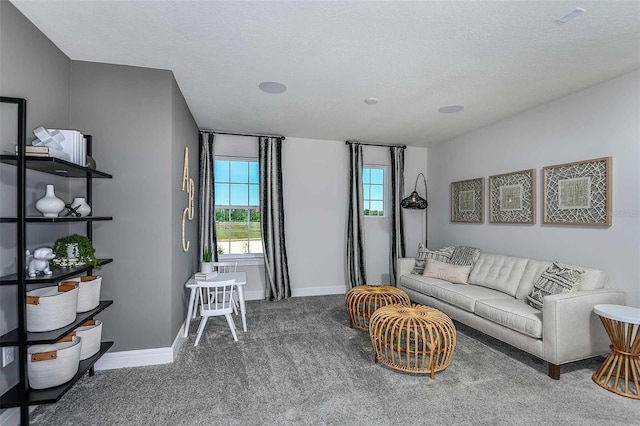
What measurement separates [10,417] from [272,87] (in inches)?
119

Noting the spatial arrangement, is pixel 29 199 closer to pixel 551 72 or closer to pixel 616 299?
pixel 551 72

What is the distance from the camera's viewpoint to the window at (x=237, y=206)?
493cm

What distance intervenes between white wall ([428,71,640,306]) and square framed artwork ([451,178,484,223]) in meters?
0.12

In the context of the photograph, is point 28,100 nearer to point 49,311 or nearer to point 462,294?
point 49,311

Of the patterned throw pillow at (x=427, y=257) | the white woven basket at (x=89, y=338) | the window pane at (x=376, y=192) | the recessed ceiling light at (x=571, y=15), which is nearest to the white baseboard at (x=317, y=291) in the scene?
the patterned throw pillow at (x=427, y=257)

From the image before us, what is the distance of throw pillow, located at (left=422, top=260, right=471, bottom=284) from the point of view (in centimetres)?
397

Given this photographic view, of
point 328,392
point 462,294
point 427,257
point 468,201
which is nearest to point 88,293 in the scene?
point 328,392

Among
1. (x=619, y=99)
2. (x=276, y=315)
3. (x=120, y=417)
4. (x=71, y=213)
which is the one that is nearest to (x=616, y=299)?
(x=619, y=99)

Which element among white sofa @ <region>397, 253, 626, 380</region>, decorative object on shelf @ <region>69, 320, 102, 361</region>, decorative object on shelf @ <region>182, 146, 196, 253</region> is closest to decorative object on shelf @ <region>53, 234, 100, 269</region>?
decorative object on shelf @ <region>69, 320, 102, 361</region>

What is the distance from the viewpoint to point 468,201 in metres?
4.68

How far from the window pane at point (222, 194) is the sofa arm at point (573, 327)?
4154 millimetres

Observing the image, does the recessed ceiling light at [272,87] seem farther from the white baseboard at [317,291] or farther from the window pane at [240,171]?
the white baseboard at [317,291]

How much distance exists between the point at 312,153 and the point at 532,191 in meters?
3.08

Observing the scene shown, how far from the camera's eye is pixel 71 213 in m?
2.29
